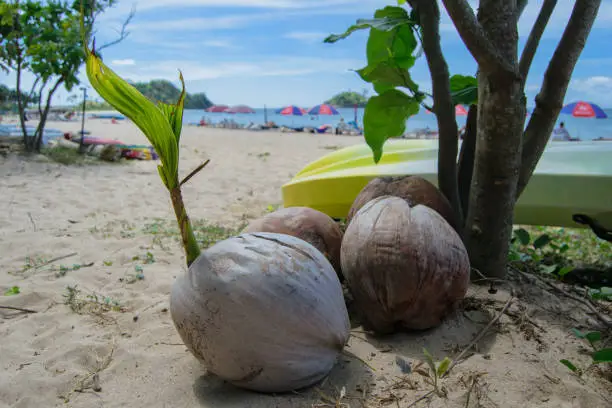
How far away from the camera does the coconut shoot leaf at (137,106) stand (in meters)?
1.38

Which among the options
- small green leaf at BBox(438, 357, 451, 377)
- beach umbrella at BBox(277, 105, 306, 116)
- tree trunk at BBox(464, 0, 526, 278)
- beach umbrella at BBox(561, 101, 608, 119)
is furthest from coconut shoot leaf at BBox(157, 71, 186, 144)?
beach umbrella at BBox(277, 105, 306, 116)

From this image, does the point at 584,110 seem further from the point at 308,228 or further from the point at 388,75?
the point at 308,228

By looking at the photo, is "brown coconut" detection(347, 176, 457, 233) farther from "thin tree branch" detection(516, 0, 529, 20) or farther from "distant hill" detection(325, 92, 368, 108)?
"distant hill" detection(325, 92, 368, 108)

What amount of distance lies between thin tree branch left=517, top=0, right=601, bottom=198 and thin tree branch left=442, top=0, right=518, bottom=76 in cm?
39

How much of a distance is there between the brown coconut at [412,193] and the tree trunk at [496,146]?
120mm

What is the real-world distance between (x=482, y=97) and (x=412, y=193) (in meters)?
0.48

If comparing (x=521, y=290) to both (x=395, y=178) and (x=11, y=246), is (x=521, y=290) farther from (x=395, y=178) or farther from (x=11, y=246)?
(x=11, y=246)

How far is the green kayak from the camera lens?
10.1 ft

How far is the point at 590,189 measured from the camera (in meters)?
3.09

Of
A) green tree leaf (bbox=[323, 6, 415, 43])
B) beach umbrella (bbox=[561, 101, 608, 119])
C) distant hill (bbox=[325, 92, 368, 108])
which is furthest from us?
distant hill (bbox=[325, 92, 368, 108])

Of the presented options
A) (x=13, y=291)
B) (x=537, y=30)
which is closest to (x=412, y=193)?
(x=537, y=30)

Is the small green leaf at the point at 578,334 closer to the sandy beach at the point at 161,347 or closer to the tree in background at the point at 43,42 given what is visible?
the sandy beach at the point at 161,347

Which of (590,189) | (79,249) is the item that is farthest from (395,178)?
(79,249)

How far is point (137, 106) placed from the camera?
4.63 feet
